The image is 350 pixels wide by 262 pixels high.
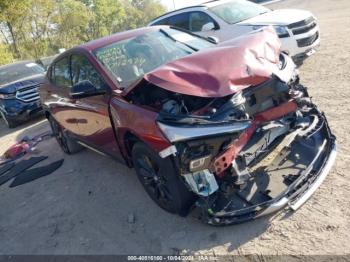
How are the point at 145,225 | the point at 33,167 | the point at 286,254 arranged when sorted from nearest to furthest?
1. the point at 286,254
2. the point at 145,225
3. the point at 33,167

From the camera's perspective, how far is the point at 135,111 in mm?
3588

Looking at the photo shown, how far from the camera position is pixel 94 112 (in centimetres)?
448

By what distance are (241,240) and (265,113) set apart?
117 cm

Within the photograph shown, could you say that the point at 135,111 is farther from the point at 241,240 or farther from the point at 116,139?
the point at 241,240

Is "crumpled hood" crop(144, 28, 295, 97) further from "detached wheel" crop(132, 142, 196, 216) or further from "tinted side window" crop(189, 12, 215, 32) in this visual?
"tinted side window" crop(189, 12, 215, 32)

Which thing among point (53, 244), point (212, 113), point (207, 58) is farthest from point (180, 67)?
point (53, 244)

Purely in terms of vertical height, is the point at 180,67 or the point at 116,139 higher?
the point at 180,67

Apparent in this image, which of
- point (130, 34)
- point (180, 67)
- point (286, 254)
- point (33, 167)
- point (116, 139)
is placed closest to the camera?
point (286, 254)

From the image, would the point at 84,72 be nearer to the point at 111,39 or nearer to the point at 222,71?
the point at 111,39

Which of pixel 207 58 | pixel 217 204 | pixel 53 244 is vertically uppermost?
pixel 207 58

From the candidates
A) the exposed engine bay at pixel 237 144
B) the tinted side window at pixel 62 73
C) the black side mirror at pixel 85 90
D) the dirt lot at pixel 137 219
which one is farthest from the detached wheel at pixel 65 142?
the exposed engine bay at pixel 237 144

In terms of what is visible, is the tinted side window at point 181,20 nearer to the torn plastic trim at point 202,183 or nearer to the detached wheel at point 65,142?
the detached wheel at point 65,142

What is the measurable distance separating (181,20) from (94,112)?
5.96 metres

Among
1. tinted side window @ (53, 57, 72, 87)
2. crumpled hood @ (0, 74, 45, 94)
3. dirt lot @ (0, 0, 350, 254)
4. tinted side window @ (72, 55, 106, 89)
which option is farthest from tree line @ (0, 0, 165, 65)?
dirt lot @ (0, 0, 350, 254)
